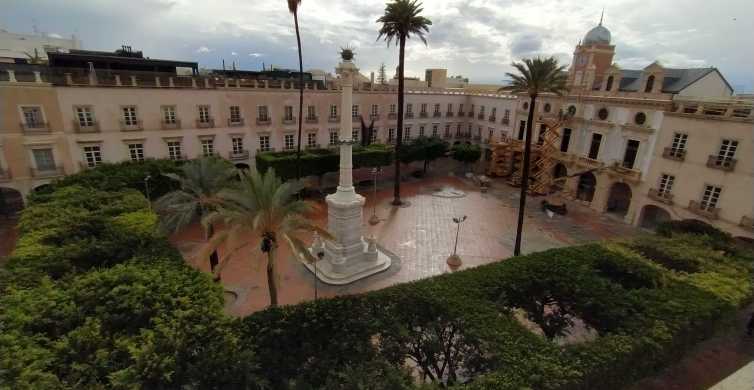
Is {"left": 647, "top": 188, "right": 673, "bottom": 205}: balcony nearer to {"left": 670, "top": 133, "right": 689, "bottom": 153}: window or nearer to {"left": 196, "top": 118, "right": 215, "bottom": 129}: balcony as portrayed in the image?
{"left": 670, "top": 133, "right": 689, "bottom": 153}: window

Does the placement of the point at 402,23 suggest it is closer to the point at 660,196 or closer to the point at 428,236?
the point at 428,236

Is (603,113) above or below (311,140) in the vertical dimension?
above

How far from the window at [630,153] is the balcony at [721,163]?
5481mm

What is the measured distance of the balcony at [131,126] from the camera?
28.6 metres

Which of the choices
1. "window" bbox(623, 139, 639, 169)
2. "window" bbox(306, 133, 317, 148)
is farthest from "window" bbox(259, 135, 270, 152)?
"window" bbox(623, 139, 639, 169)

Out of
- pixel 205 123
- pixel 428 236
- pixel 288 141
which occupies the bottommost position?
pixel 428 236

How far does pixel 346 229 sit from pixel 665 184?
2607 centimetres

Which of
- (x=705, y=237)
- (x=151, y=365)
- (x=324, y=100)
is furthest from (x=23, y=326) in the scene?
(x=324, y=100)

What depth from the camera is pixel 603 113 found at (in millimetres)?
31875

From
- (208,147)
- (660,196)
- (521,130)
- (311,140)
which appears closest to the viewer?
(660,196)

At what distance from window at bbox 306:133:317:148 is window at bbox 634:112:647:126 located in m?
30.3

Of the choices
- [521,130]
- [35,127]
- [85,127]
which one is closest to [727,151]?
[521,130]

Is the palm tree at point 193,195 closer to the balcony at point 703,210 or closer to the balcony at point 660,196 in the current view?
the balcony at point 703,210

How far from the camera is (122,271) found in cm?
1121
